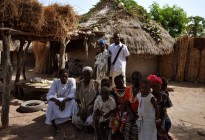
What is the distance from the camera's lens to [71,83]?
5.49m

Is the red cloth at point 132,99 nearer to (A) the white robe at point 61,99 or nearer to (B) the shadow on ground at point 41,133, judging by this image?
(B) the shadow on ground at point 41,133

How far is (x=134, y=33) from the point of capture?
1305cm

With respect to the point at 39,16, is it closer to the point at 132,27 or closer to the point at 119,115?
the point at 119,115

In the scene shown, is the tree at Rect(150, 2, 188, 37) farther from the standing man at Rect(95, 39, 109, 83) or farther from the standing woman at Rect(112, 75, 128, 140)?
the standing woman at Rect(112, 75, 128, 140)

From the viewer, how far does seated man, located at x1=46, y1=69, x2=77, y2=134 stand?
5.24 m

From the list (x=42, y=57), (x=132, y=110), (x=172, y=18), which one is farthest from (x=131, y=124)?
(x=172, y=18)

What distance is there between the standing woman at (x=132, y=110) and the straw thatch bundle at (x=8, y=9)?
313cm

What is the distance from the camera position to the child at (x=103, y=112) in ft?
14.5

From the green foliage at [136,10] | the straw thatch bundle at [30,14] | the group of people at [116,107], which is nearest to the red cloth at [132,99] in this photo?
the group of people at [116,107]

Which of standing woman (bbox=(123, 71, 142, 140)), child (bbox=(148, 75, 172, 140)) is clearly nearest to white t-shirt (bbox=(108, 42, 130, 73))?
standing woman (bbox=(123, 71, 142, 140))

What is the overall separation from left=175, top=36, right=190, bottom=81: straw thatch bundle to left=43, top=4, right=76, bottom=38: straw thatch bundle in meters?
8.17

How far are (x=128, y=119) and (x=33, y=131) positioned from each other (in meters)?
2.25

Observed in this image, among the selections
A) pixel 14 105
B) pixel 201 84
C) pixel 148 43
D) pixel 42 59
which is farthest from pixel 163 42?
pixel 14 105

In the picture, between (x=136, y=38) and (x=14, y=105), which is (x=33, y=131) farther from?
(x=136, y=38)
